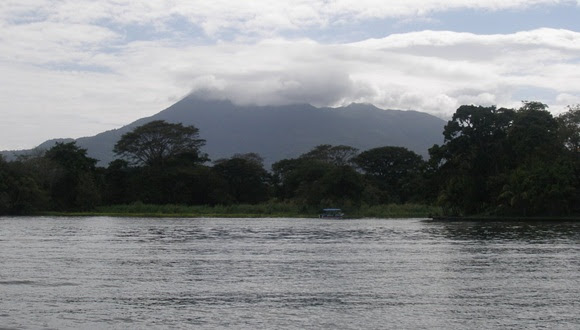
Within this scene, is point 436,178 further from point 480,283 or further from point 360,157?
point 480,283

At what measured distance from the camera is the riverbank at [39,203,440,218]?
8531cm

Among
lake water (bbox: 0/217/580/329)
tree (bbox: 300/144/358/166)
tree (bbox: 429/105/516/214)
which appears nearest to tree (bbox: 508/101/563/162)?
tree (bbox: 429/105/516/214)

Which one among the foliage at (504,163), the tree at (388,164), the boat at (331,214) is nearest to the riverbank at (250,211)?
the boat at (331,214)

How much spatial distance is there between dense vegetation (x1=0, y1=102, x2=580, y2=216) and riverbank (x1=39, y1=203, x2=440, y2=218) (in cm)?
25

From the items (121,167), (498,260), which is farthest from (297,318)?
(121,167)

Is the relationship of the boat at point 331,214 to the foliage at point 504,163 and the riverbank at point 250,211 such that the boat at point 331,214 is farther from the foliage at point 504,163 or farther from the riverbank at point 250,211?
the foliage at point 504,163

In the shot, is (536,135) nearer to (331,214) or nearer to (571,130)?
(571,130)

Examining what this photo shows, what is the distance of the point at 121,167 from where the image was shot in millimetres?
101812

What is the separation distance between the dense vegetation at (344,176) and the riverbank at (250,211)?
0.25m

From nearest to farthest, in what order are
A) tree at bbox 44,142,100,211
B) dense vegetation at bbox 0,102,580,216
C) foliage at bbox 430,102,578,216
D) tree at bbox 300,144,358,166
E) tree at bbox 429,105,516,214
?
foliage at bbox 430,102,578,216 < dense vegetation at bbox 0,102,580,216 < tree at bbox 429,105,516,214 < tree at bbox 44,142,100,211 < tree at bbox 300,144,358,166

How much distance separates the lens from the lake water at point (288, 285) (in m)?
16.9

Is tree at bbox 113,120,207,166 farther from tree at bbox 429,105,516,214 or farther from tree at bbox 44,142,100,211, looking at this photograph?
tree at bbox 429,105,516,214

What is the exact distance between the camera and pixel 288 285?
2273 cm

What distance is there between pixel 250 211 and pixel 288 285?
65.2 meters
